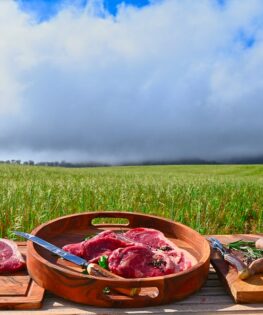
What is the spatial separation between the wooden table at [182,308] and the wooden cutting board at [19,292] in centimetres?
4

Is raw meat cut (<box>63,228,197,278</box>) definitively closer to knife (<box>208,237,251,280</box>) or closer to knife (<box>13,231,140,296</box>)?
knife (<box>13,231,140,296</box>)

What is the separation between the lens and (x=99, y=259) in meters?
2.78

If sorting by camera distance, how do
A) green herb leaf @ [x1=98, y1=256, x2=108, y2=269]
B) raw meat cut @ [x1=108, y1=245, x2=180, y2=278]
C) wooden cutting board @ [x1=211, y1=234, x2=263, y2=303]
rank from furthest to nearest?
green herb leaf @ [x1=98, y1=256, x2=108, y2=269] < raw meat cut @ [x1=108, y1=245, x2=180, y2=278] < wooden cutting board @ [x1=211, y1=234, x2=263, y2=303]

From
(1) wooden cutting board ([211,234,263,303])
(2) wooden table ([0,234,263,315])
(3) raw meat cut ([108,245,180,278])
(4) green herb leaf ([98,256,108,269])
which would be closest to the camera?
(2) wooden table ([0,234,263,315])

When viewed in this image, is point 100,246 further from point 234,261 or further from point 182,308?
point 234,261

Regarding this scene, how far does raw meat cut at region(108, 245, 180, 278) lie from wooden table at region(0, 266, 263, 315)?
0.74 ft

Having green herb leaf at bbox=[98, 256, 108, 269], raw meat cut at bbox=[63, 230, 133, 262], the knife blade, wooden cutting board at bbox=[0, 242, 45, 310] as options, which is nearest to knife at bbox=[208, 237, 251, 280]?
raw meat cut at bbox=[63, 230, 133, 262]

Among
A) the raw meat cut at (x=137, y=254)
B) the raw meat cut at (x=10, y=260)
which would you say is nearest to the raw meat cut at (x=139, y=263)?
the raw meat cut at (x=137, y=254)

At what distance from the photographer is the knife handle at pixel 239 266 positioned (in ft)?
8.84

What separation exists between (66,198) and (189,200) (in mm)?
2362

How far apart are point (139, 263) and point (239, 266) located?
672 millimetres

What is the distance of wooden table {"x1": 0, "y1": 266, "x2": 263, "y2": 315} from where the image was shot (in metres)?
2.35

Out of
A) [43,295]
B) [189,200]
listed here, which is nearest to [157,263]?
[43,295]

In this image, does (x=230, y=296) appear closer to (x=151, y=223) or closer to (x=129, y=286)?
(x=129, y=286)
